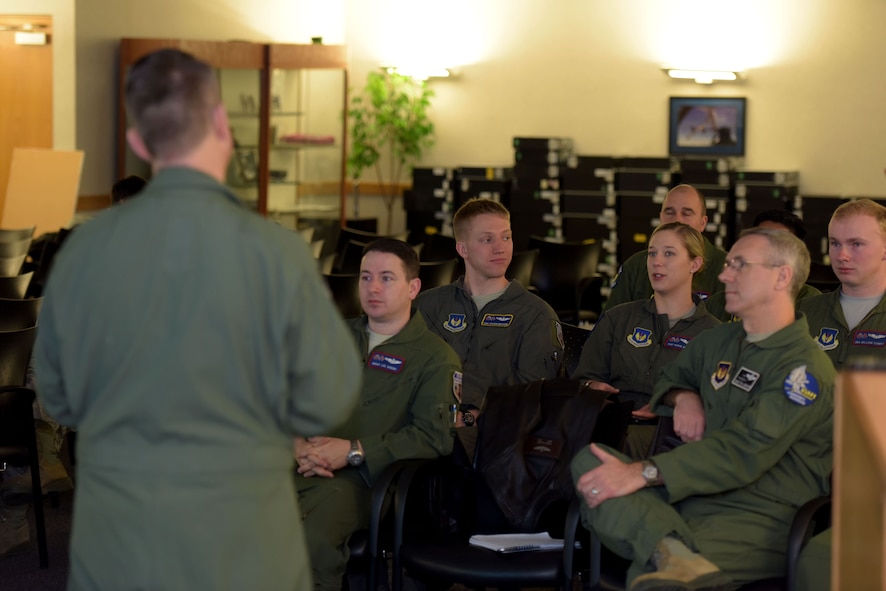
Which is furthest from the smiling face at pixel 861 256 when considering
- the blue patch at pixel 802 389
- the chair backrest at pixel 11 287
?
the chair backrest at pixel 11 287

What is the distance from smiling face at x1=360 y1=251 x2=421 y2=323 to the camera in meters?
3.93

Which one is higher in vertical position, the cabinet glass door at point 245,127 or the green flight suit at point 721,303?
the cabinet glass door at point 245,127

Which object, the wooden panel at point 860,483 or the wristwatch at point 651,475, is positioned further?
the wristwatch at point 651,475

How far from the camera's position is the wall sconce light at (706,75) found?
11.7m

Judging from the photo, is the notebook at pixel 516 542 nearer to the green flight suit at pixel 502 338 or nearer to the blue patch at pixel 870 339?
the green flight suit at pixel 502 338

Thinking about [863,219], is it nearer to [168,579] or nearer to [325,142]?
[168,579]

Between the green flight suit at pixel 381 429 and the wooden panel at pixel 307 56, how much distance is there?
773 centimetres

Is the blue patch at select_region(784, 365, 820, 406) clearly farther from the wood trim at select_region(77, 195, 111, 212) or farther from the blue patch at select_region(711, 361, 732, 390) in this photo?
the wood trim at select_region(77, 195, 111, 212)

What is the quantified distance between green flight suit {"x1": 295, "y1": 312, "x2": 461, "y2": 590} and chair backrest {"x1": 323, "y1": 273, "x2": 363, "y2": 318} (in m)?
1.88

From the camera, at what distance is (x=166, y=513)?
79.5 inches

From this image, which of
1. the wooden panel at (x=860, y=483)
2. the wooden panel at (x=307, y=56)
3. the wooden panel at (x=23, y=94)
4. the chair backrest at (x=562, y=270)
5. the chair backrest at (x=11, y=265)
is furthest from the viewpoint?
the wooden panel at (x=307, y=56)

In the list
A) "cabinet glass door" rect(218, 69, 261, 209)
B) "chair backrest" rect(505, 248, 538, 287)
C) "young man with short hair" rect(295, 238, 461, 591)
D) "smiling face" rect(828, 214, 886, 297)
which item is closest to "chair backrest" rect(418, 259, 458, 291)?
"chair backrest" rect(505, 248, 538, 287)

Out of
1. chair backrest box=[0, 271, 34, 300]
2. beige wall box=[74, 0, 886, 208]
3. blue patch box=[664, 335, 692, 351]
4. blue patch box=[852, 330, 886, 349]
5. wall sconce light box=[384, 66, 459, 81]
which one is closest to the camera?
blue patch box=[852, 330, 886, 349]

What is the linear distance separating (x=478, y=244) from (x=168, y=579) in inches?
117
